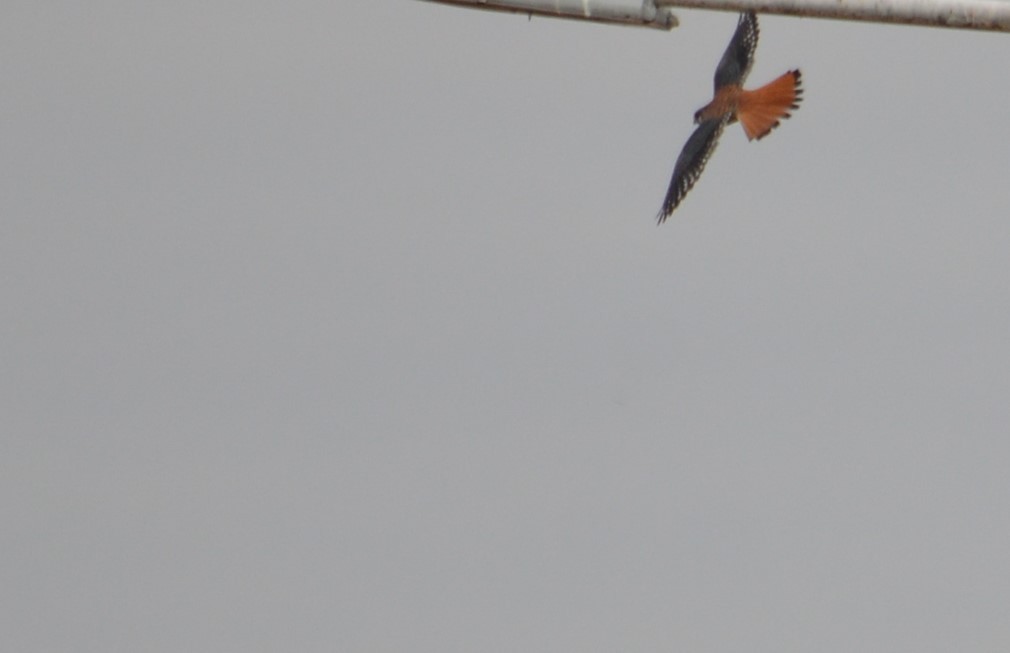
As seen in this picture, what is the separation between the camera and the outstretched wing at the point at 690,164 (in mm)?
19859

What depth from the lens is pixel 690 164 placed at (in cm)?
2020

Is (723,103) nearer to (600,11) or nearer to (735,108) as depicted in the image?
(735,108)

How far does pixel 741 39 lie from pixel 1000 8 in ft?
29.9

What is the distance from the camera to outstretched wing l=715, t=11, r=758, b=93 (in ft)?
63.2

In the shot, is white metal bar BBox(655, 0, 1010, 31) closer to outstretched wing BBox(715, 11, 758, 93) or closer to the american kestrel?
the american kestrel

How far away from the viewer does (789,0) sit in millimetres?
10891

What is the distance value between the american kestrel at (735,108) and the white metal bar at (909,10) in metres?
6.01

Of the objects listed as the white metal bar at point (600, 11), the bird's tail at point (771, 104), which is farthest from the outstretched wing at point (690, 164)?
the white metal bar at point (600, 11)

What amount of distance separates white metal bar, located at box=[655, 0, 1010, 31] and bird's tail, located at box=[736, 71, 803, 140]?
20.7 feet

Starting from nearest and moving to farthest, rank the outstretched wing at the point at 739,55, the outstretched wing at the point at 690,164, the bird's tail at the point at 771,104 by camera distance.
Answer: the bird's tail at the point at 771,104 → the outstretched wing at the point at 739,55 → the outstretched wing at the point at 690,164

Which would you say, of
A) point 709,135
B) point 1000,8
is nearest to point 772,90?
point 709,135

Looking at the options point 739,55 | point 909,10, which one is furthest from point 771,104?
point 909,10

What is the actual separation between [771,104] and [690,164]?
94.2 inches

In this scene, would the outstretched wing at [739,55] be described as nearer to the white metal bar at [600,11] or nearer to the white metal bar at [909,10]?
the white metal bar at [909,10]
